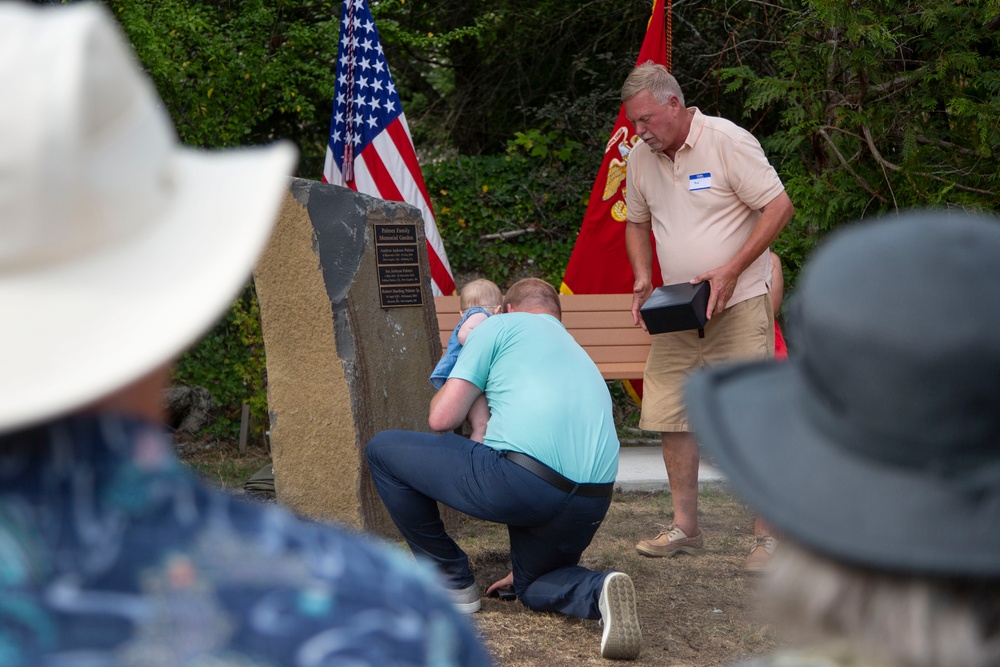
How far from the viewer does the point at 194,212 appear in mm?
850

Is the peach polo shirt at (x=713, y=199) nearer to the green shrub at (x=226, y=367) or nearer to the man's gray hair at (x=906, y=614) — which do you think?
the man's gray hair at (x=906, y=614)

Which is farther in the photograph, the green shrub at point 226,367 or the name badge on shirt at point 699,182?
the green shrub at point 226,367

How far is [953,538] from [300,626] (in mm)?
515

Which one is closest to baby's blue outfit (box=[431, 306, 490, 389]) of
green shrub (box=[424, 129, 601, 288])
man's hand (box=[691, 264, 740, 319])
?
man's hand (box=[691, 264, 740, 319])

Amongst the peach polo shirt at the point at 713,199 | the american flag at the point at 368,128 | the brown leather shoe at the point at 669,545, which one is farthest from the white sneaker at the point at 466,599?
the american flag at the point at 368,128

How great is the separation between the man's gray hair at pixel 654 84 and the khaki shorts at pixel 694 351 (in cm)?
91

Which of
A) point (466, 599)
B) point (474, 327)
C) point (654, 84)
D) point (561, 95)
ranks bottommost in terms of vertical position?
point (466, 599)

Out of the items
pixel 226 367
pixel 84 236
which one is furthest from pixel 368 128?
pixel 84 236

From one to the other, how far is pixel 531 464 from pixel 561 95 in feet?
21.8

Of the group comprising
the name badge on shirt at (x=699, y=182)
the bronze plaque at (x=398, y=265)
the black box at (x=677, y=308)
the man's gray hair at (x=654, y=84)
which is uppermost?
the man's gray hair at (x=654, y=84)

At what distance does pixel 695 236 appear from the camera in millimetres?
4250

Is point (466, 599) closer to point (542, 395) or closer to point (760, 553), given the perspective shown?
point (542, 395)

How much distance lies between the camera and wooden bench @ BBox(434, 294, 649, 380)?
21.1 feet

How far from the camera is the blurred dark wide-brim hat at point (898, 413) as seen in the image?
0.82 metres
